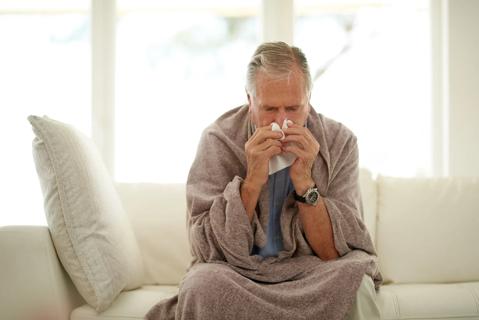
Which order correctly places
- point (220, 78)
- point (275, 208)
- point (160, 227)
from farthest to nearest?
point (220, 78), point (160, 227), point (275, 208)

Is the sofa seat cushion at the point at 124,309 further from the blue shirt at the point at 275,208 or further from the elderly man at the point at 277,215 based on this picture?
the blue shirt at the point at 275,208

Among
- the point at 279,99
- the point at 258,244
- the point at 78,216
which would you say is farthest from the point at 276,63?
the point at 78,216

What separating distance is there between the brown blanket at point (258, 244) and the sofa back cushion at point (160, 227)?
0.48m

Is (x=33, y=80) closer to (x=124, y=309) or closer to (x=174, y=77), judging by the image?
(x=174, y=77)

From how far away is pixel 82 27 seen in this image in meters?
3.22

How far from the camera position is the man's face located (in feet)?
5.90

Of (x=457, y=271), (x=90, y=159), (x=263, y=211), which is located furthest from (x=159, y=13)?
(x=457, y=271)

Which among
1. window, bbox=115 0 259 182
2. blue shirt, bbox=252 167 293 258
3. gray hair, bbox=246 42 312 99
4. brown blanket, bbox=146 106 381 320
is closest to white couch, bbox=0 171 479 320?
brown blanket, bbox=146 106 381 320

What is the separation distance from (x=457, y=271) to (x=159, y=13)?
6.37 feet

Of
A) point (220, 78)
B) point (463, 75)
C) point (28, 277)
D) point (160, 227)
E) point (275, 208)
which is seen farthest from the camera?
point (220, 78)

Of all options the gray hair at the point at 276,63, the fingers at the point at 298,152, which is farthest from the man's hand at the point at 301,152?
the gray hair at the point at 276,63

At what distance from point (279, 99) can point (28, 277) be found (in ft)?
3.00

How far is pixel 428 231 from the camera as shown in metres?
2.39

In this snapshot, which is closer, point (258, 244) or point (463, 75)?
point (258, 244)
